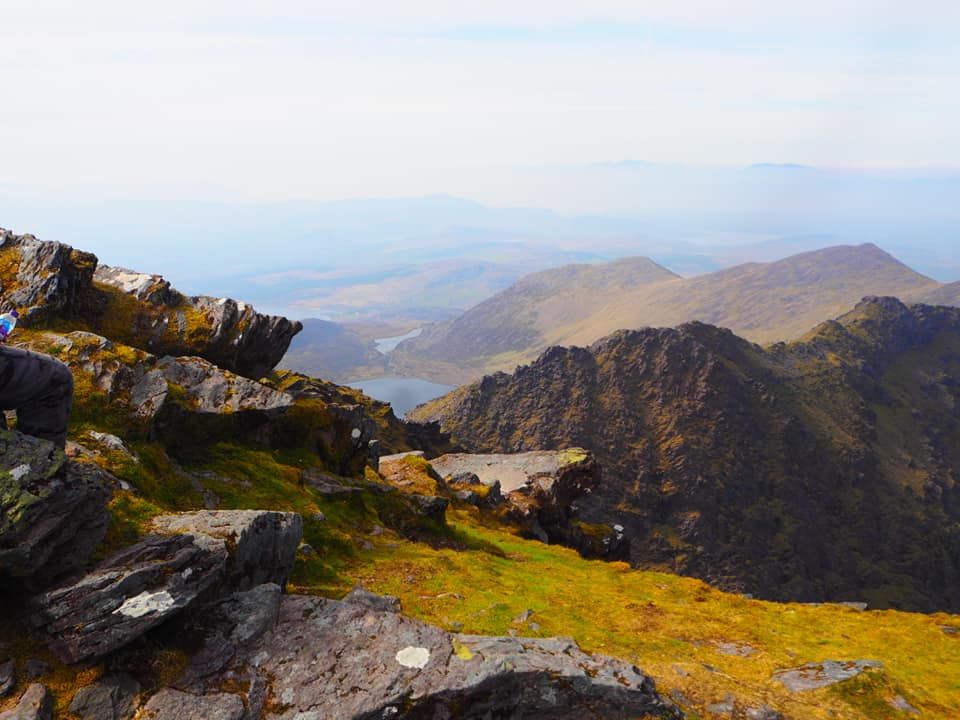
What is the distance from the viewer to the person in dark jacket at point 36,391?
1202cm

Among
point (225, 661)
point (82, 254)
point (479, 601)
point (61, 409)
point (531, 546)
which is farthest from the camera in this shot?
point (531, 546)

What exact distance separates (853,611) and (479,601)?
28.8 m

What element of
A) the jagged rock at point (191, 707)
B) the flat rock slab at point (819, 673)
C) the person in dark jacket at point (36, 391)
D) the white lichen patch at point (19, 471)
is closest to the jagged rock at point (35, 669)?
the jagged rock at point (191, 707)

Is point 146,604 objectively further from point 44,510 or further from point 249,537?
point 249,537

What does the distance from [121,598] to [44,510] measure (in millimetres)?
2412

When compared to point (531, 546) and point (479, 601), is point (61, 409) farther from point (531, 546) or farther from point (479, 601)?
point (531, 546)

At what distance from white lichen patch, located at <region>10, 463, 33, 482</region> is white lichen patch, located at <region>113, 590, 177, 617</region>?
3.38m

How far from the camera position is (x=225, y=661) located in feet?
41.7

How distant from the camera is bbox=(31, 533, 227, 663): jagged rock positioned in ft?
37.1

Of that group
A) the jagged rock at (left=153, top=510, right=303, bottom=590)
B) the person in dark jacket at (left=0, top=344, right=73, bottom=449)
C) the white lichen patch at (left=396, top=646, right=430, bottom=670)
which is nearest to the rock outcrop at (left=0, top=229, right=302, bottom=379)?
the person in dark jacket at (left=0, top=344, right=73, bottom=449)

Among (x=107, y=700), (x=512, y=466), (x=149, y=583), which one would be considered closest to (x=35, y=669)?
(x=107, y=700)

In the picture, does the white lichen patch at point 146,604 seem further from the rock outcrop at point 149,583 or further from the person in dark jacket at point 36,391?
the person in dark jacket at point 36,391

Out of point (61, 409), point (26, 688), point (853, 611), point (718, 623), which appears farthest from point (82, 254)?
point (853, 611)

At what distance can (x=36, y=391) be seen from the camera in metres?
12.8
